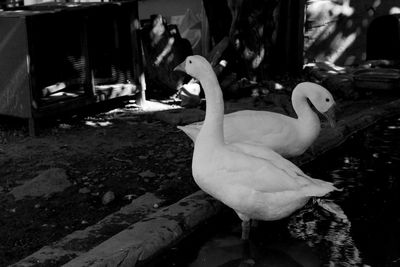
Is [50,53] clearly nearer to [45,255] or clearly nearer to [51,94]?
[51,94]

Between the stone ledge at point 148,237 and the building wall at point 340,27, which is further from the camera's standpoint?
the building wall at point 340,27

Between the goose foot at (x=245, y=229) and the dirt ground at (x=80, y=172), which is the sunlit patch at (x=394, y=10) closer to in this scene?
the dirt ground at (x=80, y=172)

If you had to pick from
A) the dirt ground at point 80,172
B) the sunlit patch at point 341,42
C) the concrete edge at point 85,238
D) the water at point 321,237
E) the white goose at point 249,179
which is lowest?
the water at point 321,237

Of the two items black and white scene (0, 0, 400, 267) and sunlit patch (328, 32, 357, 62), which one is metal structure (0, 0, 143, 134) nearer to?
black and white scene (0, 0, 400, 267)

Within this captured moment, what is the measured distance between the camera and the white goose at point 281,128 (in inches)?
207

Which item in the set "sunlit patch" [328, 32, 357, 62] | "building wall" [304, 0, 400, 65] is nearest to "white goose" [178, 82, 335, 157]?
"building wall" [304, 0, 400, 65]

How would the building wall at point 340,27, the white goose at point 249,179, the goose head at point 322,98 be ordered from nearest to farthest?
the white goose at point 249,179 → the goose head at point 322,98 → the building wall at point 340,27

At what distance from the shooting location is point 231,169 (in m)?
4.25

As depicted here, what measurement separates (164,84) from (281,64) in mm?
2600

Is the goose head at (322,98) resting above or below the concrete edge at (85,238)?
above

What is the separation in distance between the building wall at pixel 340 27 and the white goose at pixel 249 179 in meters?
7.55

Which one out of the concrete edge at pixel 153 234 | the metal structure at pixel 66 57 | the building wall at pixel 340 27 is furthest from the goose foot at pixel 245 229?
the building wall at pixel 340 27

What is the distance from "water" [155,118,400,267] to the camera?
4.09m

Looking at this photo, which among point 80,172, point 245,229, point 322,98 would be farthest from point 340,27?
point 245,229
